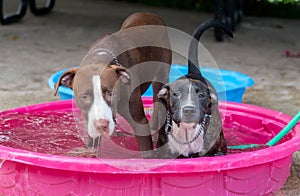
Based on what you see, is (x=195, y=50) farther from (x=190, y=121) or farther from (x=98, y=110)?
(x=98, y=110)

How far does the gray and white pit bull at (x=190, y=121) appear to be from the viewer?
264 centimetres

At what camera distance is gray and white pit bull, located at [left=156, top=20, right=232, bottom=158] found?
264 cm

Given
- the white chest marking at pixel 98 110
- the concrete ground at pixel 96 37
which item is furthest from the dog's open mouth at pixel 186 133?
the concrete ground at pixel 96 37

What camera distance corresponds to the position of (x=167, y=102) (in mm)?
2844

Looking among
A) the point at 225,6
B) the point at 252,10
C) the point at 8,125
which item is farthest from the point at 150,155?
the point at 252,10

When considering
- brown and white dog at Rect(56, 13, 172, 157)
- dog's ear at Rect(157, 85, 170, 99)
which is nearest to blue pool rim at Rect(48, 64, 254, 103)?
brown and white dog at Rect(56, 13, 172, 157)

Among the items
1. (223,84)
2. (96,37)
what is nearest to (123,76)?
(223,84)

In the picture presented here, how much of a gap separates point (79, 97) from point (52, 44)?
15.9 ft

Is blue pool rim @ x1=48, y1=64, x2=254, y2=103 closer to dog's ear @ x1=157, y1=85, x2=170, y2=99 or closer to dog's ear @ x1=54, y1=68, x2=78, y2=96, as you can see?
dog's ear @ x1=54, y1=68, x2=78, y2=96

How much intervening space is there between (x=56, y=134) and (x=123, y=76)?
1.01 m

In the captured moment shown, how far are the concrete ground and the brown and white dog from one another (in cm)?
94

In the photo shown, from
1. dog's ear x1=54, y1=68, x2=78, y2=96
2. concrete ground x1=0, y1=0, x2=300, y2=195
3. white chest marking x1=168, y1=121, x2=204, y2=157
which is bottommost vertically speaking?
concrete ground x1=0, y1=0, x2=300, y2=195

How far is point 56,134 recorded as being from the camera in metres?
3.49

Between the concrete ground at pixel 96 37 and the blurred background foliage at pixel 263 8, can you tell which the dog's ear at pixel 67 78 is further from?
the blurred background foliage at pixel 263 8
